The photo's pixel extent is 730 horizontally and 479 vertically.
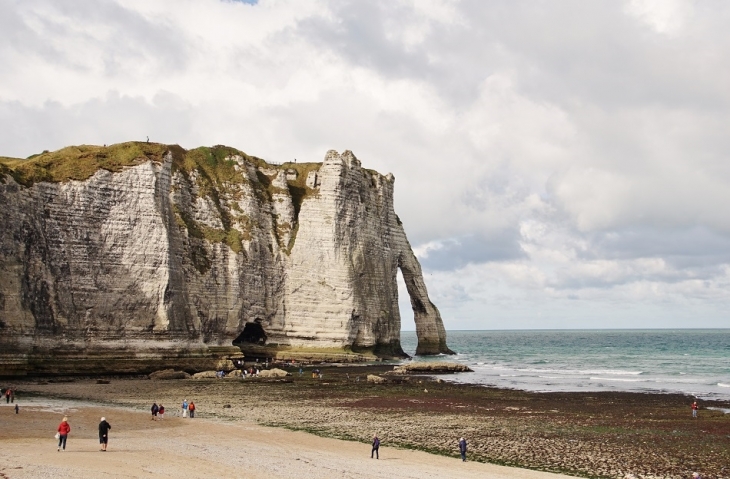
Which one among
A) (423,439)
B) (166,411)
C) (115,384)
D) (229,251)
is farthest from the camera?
(229,251)

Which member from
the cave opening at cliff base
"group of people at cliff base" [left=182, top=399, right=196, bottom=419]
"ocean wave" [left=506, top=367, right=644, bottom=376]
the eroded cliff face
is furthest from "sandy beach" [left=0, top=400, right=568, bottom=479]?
the cave opening at cliff base

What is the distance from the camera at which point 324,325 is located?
81.0 m

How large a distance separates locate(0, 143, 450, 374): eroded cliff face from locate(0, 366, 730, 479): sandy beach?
40.6 ft

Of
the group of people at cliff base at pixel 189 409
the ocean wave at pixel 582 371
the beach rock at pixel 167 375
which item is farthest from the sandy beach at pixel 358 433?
the ocean wave at pixel 582 371

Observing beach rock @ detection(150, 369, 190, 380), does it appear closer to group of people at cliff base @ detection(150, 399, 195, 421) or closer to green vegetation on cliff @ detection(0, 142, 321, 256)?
green vegetation on cliff @ detection(0, 142, 321, 256)

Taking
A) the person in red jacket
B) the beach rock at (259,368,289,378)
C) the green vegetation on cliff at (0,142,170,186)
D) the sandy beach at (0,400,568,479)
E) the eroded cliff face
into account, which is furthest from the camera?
the green vegetation on cliff at (0,142,170,186)

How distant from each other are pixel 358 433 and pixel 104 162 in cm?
4823

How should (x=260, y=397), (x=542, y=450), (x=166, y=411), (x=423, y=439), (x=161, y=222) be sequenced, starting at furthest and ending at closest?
(x=161, y=222) < (x=260, y=397) < (x=166, y=411) < (x=423, y=439) < (x=542, y=450)

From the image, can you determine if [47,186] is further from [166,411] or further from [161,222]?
[166,411]

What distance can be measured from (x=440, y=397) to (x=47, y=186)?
41.4 m

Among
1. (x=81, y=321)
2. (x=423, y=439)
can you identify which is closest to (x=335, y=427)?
(x=423, y=439)

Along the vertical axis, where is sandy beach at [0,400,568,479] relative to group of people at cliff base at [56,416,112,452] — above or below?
below

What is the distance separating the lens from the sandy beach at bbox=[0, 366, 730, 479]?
23.9 m

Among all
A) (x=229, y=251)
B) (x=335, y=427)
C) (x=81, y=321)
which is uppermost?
(x=229, y=251)
